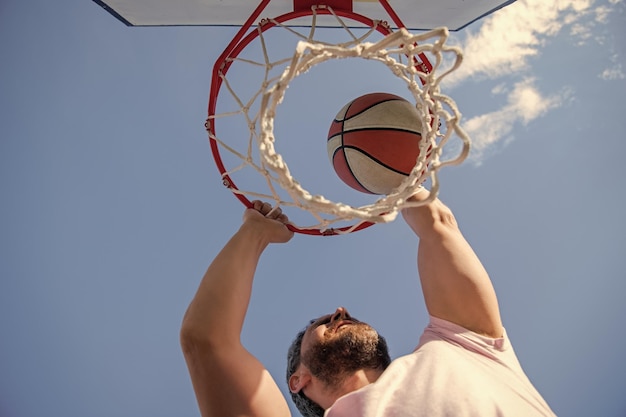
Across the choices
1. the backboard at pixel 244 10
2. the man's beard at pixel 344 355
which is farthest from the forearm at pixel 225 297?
the backboard at pixel 244 10

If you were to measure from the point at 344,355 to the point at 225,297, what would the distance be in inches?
25.2

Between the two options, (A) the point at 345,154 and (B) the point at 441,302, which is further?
(A) the point at 345,154

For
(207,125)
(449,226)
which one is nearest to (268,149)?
(207,125)

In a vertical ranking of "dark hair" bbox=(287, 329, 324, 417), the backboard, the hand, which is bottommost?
"dark hair" bbox=(287, 329, 324, 417)

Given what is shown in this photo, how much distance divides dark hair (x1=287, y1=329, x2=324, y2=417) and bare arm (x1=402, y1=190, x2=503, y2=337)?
2.44 feet

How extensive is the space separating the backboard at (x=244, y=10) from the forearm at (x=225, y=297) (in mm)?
1927

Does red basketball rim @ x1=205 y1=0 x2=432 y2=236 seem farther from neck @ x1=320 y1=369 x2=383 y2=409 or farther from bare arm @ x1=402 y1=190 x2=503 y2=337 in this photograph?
neck @ x1=320 y1=369 x2=383 y2=409

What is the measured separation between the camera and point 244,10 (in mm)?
3650

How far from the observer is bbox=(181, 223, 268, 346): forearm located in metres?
2.10

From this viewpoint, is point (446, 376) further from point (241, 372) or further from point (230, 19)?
point (230, 19)

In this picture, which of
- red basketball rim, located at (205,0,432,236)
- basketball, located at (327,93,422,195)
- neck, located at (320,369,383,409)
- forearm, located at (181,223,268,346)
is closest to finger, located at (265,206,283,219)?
red basketball rim, located at (205,0,432,236)

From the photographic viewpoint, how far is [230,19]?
3.79 meters

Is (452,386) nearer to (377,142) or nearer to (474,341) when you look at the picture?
(474,341)

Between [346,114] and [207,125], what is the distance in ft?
2.95
